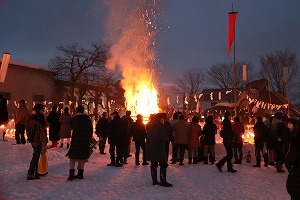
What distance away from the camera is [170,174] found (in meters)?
10.1

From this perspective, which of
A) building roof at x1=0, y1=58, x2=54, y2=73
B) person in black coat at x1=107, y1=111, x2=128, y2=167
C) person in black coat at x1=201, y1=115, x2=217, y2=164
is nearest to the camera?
person in black coat at x1=107, y1=111, x2=128, y2=167

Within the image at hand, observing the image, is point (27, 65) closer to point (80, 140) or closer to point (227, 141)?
point (227, 141)

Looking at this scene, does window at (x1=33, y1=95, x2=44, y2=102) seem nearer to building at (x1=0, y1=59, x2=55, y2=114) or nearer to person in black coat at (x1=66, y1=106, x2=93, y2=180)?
building at (x1=0, y1=59, x2=55, y2=114)

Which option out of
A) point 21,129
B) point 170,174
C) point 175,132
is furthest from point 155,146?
point 21,129

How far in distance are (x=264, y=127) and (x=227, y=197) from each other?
5.50 meters

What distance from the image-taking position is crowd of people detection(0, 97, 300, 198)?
8.48m

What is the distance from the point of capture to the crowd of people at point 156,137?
27.8 feet

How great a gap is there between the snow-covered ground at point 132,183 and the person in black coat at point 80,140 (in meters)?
0.57

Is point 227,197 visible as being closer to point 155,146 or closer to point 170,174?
point 155,146

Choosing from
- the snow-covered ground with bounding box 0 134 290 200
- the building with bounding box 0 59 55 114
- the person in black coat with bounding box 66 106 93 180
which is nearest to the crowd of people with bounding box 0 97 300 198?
the person in black coat with bounding box 66 106 93 180

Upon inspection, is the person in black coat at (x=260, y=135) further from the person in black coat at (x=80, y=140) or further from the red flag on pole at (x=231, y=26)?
the red flag on pole at (x=231, y=26)

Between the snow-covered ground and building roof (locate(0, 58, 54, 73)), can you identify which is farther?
building roof (locate(0, 58, 54, 73))

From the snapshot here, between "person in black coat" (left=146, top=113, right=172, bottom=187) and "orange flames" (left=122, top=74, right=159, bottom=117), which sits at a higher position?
"orange flames" (left=122, top=74, right=159, bottom=117)

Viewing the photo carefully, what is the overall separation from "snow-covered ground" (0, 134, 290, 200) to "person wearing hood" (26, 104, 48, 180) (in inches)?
14.7
